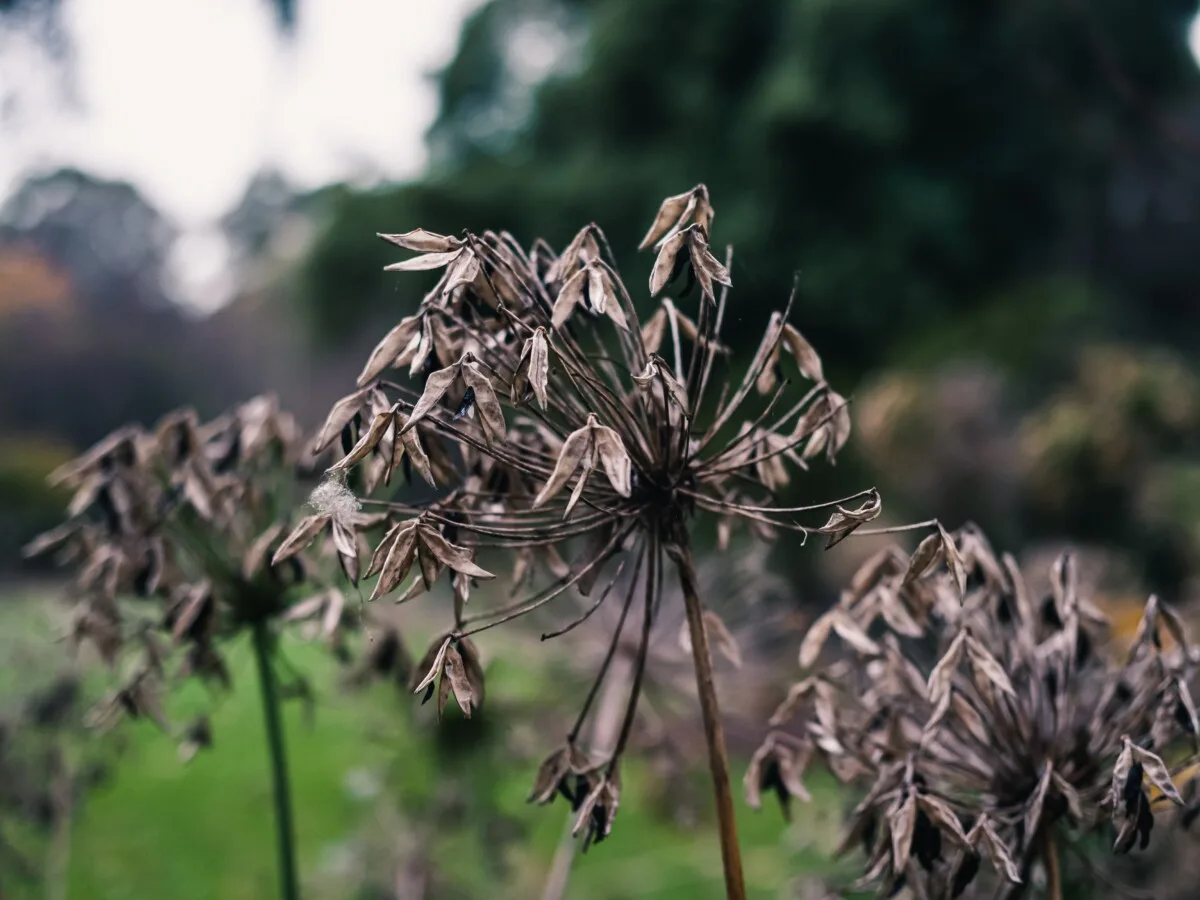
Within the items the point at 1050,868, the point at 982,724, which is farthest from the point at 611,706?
the point at 1050,868

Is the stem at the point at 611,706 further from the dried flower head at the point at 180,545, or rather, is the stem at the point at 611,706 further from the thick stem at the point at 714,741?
the thick stem at the point at 714,741

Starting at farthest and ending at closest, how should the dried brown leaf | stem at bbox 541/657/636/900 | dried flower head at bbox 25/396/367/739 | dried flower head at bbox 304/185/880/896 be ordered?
1. stem at bbox 541/657/636/900
2. dried flower head at bbox 25/396/367/739
3. the dried brown leaf
4. dried flower head at bbox 304/185/880/896

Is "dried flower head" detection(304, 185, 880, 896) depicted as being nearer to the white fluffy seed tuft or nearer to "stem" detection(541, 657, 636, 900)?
the white fluffy seed tuft

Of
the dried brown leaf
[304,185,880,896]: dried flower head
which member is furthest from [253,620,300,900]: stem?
the dried brown leaf

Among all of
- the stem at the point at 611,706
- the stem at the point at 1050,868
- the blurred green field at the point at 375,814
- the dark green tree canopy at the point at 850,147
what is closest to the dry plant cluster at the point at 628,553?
the stem at the point at 1050,868

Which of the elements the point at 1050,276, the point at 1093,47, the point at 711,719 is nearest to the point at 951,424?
the point at 1050,276

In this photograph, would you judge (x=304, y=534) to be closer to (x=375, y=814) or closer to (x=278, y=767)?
(x=278, y=767)
